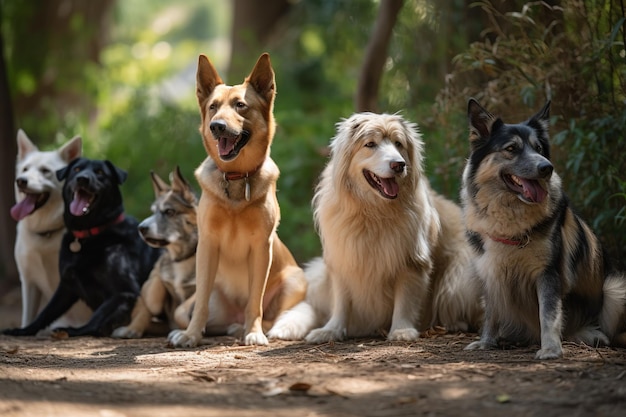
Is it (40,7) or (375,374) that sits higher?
(40,7)

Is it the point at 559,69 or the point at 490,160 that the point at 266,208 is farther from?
the point at 559,69

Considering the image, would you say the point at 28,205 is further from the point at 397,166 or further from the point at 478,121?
the point at 478,121

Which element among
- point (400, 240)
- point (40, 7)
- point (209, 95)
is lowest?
point (400, 240)

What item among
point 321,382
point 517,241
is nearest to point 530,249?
point 517,241

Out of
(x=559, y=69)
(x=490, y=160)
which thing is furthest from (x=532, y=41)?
(x=490, y=160)

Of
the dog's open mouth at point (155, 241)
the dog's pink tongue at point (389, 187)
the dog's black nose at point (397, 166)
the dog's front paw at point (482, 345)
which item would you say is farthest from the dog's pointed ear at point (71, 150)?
the dog's front paw at point (482, 345)

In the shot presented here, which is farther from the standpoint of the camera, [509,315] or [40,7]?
[40,7]

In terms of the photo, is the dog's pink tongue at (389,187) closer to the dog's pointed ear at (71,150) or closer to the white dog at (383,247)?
the white dog at (383,247)

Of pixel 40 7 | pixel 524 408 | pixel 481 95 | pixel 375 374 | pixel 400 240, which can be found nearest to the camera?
pixel 524 408

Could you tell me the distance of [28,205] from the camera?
22.9ft

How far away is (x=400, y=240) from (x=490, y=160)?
1.11 meters

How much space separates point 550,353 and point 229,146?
8.69 ft

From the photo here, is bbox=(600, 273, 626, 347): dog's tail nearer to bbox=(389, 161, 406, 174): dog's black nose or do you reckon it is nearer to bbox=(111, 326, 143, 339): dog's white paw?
bbox=(389, 161, 406, 174): dog's black nose

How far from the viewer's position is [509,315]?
16.5ft
